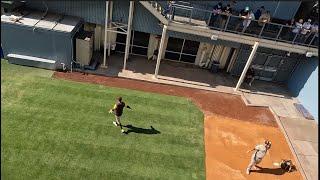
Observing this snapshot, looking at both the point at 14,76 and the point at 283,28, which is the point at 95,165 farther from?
the point at 283,28

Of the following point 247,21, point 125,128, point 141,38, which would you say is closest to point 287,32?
point 247,21

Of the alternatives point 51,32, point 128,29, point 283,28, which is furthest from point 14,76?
point 283,28

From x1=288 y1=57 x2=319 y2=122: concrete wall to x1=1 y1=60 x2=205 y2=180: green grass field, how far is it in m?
7.50

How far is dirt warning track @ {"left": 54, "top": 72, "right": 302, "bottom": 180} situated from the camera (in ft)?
51.0

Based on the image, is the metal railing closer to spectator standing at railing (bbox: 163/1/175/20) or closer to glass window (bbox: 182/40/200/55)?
spectator standing at railing (bbox: 163/1/175/20)

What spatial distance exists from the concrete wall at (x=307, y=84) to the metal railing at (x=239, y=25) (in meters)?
1.87

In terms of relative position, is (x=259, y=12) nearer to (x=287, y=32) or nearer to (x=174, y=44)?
(x=287, y=32)

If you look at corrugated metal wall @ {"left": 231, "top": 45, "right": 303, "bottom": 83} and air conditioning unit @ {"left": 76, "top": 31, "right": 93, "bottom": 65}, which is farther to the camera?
corrugated metal wall @ {"left": 231, "top": 45, "right": 303, "bottom": 83}

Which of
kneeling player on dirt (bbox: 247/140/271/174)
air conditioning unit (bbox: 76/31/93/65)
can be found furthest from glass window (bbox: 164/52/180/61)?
kneeling player on dirt (bbox: 247/140/271/174)

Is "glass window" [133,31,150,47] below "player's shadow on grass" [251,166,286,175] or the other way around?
the other way around

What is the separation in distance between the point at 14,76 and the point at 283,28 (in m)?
15.4

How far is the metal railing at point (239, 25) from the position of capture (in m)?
18.7

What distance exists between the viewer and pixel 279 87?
2266 cm

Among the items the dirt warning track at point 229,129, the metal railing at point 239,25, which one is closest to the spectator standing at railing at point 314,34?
the metal railing at point 239,25
